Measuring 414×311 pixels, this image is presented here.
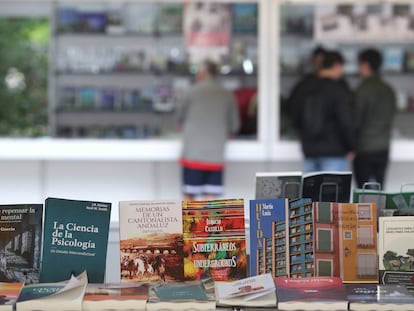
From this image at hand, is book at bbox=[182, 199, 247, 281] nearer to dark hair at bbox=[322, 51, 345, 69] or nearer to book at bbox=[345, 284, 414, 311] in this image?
book at bbox=[345, 284, 414, 311]

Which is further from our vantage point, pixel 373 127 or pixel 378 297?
pixel 373 127

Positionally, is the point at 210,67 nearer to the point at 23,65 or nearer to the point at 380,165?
the point at 380,165

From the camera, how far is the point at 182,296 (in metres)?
2.22

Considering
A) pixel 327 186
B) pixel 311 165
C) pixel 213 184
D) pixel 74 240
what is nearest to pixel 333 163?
pixel 311 165

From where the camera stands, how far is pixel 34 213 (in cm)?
239

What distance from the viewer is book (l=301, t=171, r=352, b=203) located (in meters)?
2.66

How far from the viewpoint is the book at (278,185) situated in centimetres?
268

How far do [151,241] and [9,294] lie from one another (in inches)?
18.2

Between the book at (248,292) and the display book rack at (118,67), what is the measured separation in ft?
16.3

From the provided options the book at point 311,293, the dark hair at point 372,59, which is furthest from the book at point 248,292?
the dark hair at point 372,59

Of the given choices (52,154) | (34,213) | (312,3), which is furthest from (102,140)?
(34,213)

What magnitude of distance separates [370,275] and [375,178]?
4058 mm

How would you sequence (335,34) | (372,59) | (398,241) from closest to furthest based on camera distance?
(398,241), (372,59), (335,34)

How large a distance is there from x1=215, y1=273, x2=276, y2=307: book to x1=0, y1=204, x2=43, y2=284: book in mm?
591
